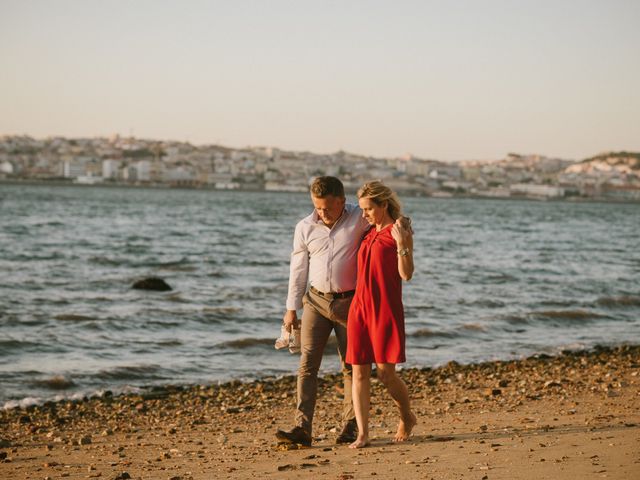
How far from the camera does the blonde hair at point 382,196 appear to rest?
18.3ft

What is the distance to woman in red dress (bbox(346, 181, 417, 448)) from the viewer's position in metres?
5.57

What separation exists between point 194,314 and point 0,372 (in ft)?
17.8

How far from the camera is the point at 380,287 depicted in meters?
5.63

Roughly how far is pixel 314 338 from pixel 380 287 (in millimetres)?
635

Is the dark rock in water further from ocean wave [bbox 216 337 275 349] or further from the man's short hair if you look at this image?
the man's short hair

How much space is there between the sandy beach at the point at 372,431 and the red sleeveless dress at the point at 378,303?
68 centimetres

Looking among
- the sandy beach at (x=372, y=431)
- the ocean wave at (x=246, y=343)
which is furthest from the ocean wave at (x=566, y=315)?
the sandy beach at (x=372, y=431)

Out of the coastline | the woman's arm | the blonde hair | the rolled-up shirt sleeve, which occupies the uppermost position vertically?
the blonde hair

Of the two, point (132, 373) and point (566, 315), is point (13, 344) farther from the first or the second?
point (566, 315)

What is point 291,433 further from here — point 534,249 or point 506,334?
point 534,249

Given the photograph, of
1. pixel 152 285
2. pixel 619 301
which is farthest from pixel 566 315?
pixel 152 285

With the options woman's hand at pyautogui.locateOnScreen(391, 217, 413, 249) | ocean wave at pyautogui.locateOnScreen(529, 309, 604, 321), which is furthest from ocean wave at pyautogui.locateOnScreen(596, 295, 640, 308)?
woman's hand at pyautogui.locateOnScreen(391, 217, 413, 249)

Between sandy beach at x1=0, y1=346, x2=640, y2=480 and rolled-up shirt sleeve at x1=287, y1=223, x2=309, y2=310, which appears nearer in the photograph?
sandy beach at x1=0, y1=346, x2=640, y2=480

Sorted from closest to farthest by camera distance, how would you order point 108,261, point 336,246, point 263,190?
point 336,246 < point 108,261 < point 263,190
